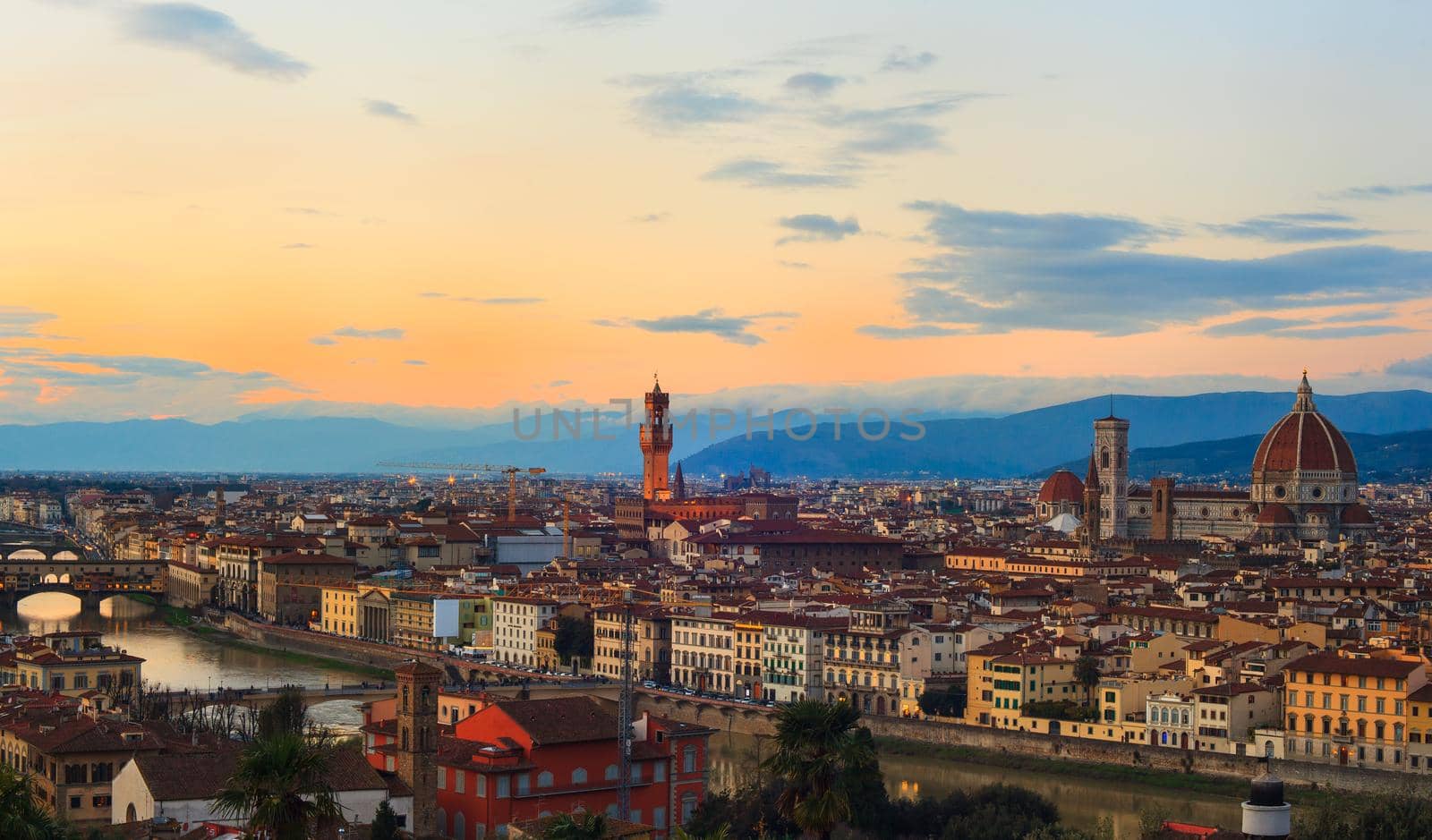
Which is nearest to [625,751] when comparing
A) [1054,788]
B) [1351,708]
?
[1054,788]

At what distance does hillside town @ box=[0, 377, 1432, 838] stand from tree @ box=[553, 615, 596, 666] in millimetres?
61

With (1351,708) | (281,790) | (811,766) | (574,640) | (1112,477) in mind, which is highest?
(1112,477)

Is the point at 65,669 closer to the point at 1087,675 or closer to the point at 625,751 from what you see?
the point at 625,751

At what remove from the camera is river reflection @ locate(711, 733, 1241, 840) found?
29.0 metres

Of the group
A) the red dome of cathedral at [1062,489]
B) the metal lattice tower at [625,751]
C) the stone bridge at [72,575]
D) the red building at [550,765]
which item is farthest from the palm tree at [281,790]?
the red dome of cathedral at [1062,489]

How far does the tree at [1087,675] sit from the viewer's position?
36000 mm

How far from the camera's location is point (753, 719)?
38594 millimetres

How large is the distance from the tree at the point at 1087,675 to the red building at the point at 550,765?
12.3 meters

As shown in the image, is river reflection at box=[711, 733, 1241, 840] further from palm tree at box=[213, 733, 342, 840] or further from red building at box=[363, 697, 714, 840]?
palm tree at box=[213, 733, 342, 840]

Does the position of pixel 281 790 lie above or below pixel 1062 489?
below

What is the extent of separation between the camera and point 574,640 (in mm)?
47531

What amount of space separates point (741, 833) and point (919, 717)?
13.9 metres

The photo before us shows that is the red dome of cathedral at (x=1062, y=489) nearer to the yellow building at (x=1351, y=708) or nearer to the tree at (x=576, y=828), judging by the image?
the yellow building at (x=1351, y=708)

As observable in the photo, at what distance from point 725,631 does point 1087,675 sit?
9.66m
